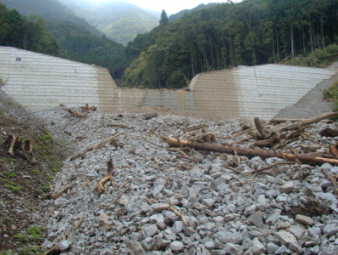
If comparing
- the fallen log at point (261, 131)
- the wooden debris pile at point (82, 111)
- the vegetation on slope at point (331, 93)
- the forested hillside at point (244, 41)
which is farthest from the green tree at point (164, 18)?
the fallen log at point (261, 131)

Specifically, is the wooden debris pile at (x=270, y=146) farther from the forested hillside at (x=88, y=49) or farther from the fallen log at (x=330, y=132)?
the forested hillside at (x=88, y=49)

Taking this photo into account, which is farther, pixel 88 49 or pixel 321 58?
pixel 88 49

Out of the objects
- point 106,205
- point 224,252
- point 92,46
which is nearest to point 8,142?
point 106,205

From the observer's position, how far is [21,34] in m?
36.4

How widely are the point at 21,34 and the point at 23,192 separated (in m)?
38.1

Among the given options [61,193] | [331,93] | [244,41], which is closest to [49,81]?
[61,193]

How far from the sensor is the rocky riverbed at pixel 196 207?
3173 mm

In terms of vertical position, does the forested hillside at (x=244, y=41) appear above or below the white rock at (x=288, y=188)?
above

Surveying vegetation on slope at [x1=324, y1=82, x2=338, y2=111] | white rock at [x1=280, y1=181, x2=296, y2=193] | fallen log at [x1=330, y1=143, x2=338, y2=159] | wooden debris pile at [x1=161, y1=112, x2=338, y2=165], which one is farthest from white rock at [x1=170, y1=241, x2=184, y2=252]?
vegetation on slope at [x1=324, y1=82, x2=338, y2=111]

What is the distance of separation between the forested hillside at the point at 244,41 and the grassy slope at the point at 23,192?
34.9 metres

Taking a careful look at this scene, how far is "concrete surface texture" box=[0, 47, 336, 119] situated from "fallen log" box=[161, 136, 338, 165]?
10.9 m

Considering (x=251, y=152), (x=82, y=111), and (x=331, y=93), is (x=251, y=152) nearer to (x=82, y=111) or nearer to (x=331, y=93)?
(x=82, y=111)

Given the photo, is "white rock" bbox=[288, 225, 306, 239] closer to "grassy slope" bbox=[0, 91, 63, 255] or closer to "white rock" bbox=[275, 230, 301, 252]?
"white rock" bbox=[275, 230, 301, 252]

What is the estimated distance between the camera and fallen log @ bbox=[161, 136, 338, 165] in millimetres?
5552
